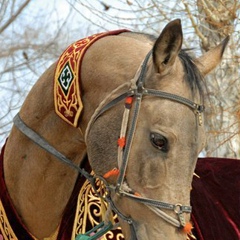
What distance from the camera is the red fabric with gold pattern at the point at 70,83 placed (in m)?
2.92

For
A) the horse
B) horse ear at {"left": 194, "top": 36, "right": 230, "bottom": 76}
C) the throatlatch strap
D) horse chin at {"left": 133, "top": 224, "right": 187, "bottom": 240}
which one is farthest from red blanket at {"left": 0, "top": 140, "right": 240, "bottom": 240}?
horse ear at {"left": 194, "top": 36, "right": 230, "bottom": 76}

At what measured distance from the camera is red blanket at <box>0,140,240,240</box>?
3.27 meters

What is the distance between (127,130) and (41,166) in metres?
0.60

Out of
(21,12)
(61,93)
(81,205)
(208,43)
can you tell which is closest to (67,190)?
(81,205)

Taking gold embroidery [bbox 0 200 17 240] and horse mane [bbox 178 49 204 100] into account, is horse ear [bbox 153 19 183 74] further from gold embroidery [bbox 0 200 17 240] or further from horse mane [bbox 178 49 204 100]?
gold embroidery [bbox 0 200 17 240]

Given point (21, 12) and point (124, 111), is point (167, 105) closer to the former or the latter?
point (124, 111)

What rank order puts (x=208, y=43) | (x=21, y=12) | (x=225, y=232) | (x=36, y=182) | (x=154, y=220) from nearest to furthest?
(x=154, y=220)
(x=36, y=182)
(x=225, y=232)
(x=208, y=43)
(x=21, y=12)

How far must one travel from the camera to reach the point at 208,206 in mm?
3811

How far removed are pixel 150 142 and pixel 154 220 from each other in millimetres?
297

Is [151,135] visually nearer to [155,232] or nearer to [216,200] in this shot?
[155,232]

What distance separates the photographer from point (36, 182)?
10.4 ft

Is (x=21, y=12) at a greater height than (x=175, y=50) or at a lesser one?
greater

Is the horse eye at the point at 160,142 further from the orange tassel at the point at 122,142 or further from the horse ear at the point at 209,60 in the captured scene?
the horse ear at the point at 209,60

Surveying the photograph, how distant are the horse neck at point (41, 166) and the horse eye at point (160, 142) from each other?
19.7 inches
